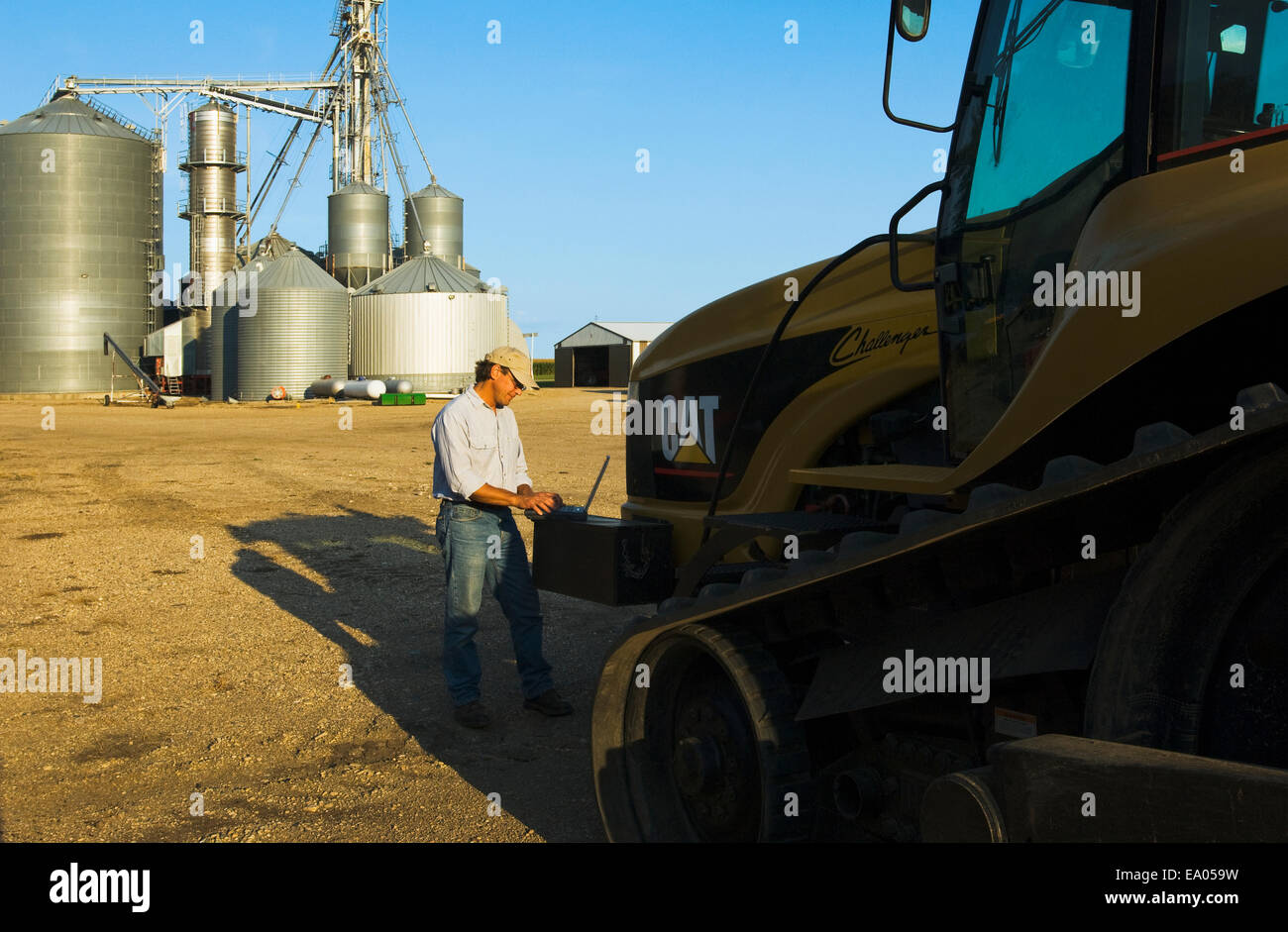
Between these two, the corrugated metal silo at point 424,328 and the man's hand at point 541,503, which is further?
the corrugated metal silo at point 424,328

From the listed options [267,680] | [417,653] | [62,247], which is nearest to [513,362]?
[417,653]

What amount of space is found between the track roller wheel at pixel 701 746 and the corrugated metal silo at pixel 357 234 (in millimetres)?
48227

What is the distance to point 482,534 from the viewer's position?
6.00 metres

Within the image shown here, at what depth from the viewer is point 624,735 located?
12.9 ft

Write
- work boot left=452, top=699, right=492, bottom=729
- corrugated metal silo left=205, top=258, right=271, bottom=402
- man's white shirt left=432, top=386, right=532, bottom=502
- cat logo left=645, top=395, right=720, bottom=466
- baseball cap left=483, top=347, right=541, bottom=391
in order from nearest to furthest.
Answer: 1. cat logo left=645, top=395, right=720, bottom=466
2. work boot left=452, top=699, right=492, bottom=729
3. man's white shirt left=432, top=386, right=532, bottom=502
4. baseball cap left=483, top=347, right=541, bottom=391
5. corrugated metal silo left=205, top=258, right=271, bottom=402

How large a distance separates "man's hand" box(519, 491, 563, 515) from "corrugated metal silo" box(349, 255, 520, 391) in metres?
38.5

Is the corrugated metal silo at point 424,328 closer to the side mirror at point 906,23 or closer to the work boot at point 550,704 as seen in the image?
the work boot at point 550,704

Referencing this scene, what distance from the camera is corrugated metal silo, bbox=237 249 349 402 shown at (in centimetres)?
4338

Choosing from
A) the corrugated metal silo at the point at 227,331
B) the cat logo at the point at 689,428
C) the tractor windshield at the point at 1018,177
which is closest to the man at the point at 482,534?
the cat logo at the point at 689,428

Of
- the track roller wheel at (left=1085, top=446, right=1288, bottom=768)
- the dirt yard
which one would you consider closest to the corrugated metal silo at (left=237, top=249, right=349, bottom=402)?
the dirt yard

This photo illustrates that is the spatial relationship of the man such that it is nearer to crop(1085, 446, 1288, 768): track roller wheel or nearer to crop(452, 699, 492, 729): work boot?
crop(452, 699, 492, 729): work boot

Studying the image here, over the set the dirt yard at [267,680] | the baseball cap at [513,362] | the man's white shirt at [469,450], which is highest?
the baseball cap at [513,362]

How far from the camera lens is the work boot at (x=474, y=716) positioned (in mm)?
5770
